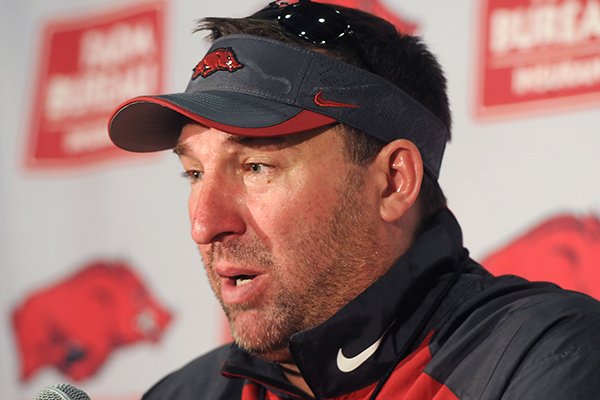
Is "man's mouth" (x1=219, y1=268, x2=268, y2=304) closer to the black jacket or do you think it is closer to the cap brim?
the black jacket

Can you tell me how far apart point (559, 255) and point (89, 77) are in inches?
51.1

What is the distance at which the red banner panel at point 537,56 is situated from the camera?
1.66 metres

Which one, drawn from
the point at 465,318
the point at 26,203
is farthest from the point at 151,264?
the point at 465,318

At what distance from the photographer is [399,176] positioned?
140 cm

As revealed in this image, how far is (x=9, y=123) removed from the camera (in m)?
2.57

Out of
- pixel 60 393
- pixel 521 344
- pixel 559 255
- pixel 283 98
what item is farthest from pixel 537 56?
pixel 60 393

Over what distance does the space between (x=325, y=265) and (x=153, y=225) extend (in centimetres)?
105

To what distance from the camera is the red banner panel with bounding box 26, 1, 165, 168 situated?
A: 2.36 metres

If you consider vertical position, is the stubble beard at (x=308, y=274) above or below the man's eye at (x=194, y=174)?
below

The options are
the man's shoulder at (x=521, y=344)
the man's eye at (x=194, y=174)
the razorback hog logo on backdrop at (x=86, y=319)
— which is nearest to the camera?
the man's shoulder at (x=521, y=344)

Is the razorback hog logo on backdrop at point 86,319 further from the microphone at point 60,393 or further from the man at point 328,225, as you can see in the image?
the microphone at point 60,393

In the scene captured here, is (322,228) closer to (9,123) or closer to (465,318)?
(465,318)

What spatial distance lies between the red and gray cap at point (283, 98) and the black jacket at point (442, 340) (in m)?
0.17

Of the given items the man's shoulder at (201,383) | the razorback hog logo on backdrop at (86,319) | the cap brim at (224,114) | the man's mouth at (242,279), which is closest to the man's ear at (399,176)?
the cap brim at (224,114)
